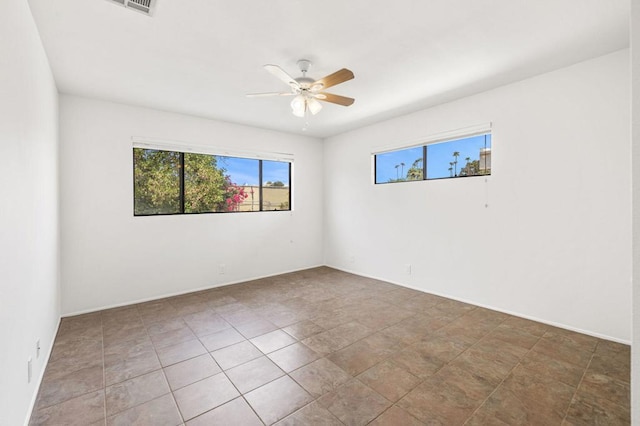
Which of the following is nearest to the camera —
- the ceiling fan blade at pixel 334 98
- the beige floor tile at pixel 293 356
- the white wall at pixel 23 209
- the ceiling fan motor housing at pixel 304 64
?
the white wall at pixel 23 209

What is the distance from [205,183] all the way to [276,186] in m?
1.29

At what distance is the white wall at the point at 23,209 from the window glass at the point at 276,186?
9.69 feet

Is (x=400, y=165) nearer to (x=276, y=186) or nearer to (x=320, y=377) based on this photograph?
(x=276, y=186)

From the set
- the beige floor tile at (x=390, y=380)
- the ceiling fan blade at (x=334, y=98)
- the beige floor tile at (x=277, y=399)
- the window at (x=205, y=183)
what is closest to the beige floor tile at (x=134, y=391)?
the beige floor tile at (x=277, y=399)

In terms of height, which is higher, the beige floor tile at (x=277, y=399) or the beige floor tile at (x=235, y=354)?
the beige floor tile at (x=235, y=354)

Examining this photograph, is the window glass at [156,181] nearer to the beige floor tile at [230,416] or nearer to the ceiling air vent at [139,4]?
the ceiling air vent at [139,4]

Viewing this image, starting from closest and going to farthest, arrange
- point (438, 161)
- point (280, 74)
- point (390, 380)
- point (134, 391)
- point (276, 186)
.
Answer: point (134, 391), point (390, 380), point (280, 74), point (438, 161), point (276, 186)

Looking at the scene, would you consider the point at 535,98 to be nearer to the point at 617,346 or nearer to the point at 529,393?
the point at 617,346

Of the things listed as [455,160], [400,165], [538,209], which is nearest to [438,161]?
[455,160]

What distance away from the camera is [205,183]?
Answer: 4.59 m

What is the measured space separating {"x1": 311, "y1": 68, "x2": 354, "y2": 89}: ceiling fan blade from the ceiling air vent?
131 cm

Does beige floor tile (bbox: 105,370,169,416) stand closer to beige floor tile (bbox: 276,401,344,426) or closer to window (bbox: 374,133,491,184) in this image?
beige floor tile (bbox: 276,401,344,426)

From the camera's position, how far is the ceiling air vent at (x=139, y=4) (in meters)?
1.96

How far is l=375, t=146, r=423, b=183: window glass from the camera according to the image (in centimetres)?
439
